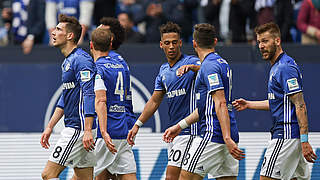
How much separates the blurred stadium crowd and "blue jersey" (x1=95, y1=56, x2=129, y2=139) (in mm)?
3358

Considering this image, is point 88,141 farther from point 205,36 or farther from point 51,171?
point 205,36

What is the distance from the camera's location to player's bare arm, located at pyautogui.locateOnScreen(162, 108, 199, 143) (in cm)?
753

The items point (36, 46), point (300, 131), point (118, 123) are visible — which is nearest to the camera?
point (300, 131)

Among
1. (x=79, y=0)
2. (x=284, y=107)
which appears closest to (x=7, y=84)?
(x=79, y=0)

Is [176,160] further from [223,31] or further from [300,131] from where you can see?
[223,31]

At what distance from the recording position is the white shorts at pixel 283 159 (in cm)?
700

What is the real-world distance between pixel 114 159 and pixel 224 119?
158cm

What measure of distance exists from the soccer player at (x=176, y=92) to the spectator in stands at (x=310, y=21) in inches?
131

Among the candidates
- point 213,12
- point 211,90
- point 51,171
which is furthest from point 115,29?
point 213,12

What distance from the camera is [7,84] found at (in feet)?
36.2

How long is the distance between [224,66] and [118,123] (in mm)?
1473

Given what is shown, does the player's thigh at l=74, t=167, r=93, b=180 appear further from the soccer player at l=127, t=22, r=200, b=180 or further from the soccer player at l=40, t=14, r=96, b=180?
the soccer player at l=127, t=22, r=200, b=180

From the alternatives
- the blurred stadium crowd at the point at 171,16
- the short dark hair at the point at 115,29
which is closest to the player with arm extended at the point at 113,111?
the short dark hair at the point at 115,29

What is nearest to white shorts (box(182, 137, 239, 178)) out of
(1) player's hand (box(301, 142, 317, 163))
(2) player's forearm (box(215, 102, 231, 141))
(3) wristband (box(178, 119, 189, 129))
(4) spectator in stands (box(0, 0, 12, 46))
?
(2) player's forearm (box(215, 102, 231, 141))
